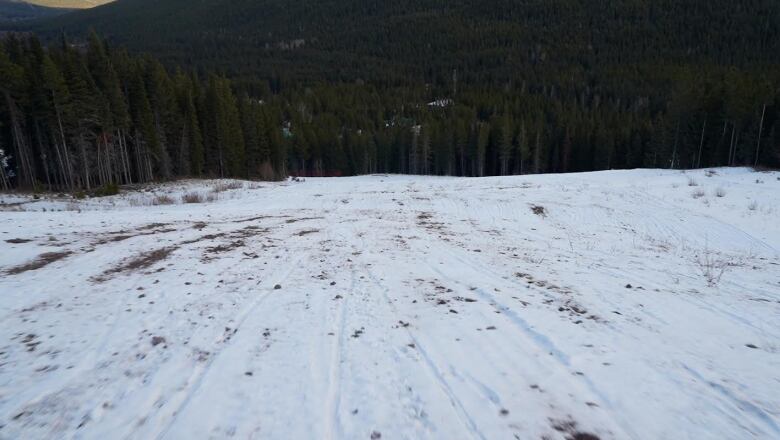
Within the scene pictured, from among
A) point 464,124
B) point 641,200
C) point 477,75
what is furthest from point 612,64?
point 641,200

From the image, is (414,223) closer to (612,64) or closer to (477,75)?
(477,75)

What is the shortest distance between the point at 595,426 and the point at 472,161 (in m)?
77.1

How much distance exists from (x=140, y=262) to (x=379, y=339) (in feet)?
19.6

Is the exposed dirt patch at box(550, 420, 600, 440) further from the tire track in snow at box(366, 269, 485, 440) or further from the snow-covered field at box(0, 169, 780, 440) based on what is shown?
the tire track in snow at box(366, 269, 485, 440)

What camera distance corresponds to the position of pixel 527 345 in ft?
15.1

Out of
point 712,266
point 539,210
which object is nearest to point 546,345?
point 712,266

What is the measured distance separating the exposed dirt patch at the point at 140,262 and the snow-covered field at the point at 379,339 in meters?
0.08

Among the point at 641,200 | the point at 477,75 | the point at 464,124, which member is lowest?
the point at 641,200

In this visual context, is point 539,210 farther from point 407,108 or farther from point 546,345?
point 407,108

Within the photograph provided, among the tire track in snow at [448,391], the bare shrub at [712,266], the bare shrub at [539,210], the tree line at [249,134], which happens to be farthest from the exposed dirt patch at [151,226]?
the tree line at [249,134]

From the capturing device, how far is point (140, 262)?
312 inches

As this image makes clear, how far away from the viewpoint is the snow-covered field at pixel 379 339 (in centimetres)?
331

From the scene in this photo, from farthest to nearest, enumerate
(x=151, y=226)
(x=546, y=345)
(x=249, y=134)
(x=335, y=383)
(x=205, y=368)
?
(x=249, y=134) < (x=151, y=226) < (x=546, y=345) < (x=205, y=368) < (x=335, y=383)

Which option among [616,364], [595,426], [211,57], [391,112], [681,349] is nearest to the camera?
[595,426]
